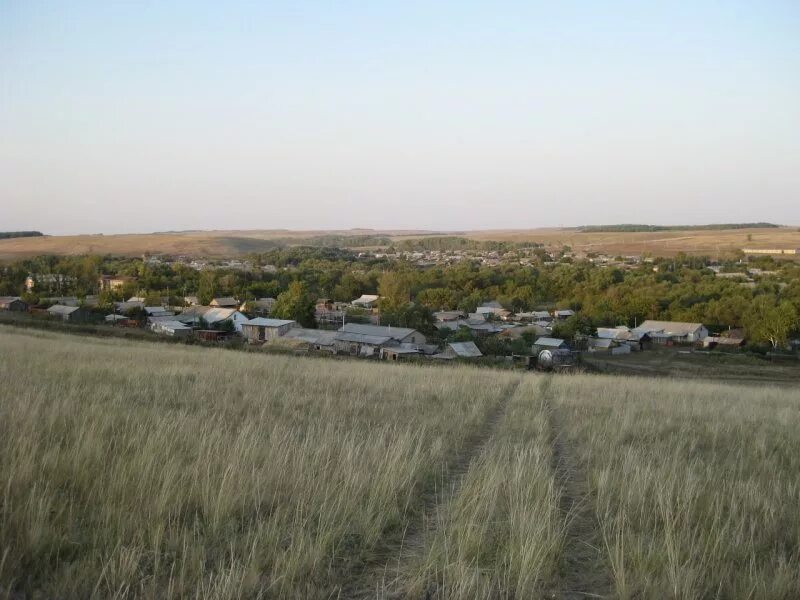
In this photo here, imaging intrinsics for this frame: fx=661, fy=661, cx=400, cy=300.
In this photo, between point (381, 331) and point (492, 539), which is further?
point (381, 331)

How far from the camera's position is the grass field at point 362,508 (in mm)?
3326

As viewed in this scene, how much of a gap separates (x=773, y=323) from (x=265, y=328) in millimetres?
38305

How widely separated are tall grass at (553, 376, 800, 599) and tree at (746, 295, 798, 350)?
149 ft

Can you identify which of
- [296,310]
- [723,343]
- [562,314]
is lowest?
[723,343]

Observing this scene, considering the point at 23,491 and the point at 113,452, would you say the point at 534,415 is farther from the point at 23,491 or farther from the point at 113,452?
the point at 23,491

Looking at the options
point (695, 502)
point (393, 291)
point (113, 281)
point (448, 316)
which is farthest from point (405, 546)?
point (113, 281)

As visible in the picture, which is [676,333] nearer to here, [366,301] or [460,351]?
[460,351]

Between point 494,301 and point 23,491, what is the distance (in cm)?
7513

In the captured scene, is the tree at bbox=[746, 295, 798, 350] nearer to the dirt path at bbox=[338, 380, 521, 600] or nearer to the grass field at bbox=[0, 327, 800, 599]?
the grass field at bbox=[0, 327, 800, 599]

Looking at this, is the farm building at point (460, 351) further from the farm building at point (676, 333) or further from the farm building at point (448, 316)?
the farm building at point (676, 333)

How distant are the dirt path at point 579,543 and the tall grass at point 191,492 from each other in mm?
1078

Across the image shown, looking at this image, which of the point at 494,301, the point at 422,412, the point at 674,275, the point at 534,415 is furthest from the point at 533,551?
the point at 674,275

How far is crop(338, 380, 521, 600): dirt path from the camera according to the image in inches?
132

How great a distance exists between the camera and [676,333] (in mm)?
55438
